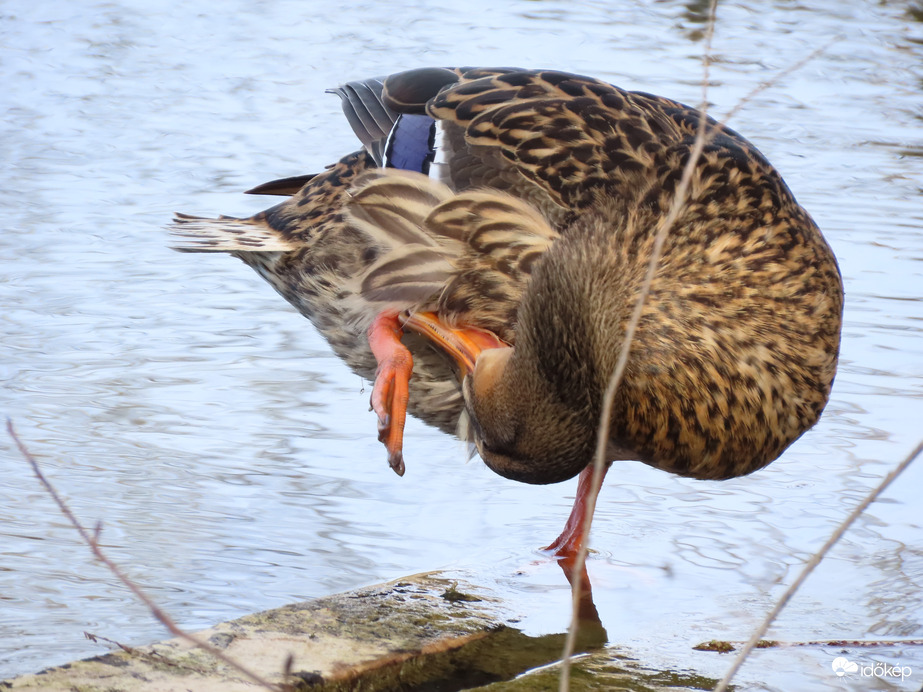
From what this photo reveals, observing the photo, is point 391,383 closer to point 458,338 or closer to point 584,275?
point 458,338

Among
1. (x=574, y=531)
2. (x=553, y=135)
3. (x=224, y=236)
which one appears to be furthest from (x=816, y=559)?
(x=224, y=236)

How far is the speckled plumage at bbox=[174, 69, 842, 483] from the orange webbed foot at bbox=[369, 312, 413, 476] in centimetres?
11

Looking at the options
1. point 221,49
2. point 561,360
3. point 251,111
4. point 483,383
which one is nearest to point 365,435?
point 483,383

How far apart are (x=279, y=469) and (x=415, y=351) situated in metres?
0.66

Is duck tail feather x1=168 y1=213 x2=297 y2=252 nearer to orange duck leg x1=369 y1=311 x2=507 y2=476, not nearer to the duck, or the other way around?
the duck

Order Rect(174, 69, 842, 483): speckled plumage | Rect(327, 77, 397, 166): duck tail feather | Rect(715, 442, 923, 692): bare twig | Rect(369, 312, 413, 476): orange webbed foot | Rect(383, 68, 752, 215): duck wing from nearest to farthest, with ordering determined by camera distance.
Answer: Rect(715, 442, 923, 692): bare twig < Rect(174, 69, 842, 483): speckled plumage < Rect(369, 312, 413, 476): orange webbed foot < Rect(383, 68, 752, 215): duck wing < Rect(327, 77, 397, 166): duck tail feather

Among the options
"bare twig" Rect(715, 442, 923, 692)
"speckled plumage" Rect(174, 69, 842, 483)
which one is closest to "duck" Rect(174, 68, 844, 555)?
"speckled plumage" Rect(174, 69, 842, 483)

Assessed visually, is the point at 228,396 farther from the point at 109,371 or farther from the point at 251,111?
the point at 251,111

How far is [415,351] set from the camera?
3.94 m

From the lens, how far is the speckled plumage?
2.86 metres

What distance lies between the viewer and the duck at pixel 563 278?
9.48 feet

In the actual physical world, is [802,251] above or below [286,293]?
above

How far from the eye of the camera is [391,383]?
3604 mm

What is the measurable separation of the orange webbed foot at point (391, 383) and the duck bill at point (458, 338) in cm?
9
